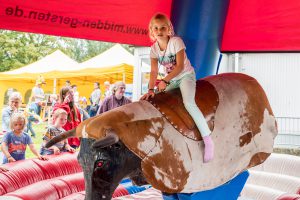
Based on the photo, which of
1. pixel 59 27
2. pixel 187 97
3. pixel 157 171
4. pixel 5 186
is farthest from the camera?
pixel 59 27

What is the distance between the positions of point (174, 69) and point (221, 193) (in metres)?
0.91

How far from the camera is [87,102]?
13.9m

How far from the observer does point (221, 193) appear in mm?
2896

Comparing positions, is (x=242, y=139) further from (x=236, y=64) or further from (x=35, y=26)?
(x=236, y=64)

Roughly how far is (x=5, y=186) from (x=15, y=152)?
55 centimetres

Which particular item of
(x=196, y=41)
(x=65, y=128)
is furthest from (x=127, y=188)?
(x=196, y=41)

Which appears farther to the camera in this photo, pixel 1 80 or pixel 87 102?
pixel 87 102

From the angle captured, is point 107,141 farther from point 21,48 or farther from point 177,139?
point 21,48

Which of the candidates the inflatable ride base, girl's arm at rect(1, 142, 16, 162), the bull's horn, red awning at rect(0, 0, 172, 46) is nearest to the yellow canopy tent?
red awning at rect(0, 0, 172, 46)

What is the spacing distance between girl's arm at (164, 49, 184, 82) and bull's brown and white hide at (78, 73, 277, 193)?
21cm

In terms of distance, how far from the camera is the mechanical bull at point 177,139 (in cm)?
219

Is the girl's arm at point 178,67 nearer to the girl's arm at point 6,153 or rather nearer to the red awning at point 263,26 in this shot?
the girl's arm at point 6,153

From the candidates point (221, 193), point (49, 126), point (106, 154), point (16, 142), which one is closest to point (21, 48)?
point (49, 126)

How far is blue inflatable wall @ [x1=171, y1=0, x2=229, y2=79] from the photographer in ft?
11.9
